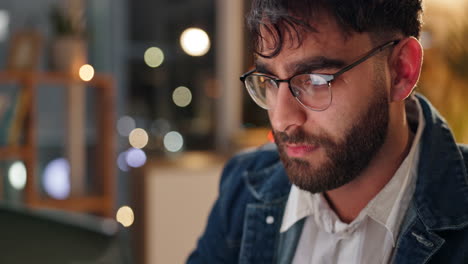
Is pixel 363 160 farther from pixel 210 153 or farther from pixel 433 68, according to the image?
pixel 210 153

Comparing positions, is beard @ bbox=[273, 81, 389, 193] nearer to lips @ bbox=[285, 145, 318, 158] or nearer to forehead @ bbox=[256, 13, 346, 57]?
lips @ bbox=[285, 145, 318, 158]

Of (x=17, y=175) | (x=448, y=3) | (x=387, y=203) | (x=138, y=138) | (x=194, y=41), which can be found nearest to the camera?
(x=387, y=203)

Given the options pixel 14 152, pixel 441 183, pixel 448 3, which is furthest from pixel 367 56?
pixel 14 152

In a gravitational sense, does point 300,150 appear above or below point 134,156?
above

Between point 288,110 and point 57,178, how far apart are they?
11.2 ft

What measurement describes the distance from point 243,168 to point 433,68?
2.11m

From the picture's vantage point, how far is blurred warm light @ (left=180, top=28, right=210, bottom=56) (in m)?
4.05

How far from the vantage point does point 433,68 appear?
3.22 metres

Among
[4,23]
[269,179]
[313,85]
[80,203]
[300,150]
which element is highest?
[4,23]

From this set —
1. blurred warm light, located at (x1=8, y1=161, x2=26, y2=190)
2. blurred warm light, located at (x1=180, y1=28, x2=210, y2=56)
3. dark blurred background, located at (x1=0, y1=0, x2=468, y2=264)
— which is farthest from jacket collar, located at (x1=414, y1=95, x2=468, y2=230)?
blurred warm light, located at (x1=8, y1=161, x2=26, y2=190)

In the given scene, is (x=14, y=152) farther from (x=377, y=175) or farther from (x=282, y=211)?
(x=377, y=175)

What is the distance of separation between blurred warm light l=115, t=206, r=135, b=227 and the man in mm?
2948

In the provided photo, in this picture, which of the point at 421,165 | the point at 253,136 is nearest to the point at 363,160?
the point at 421,165

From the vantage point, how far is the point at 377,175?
1188mm
